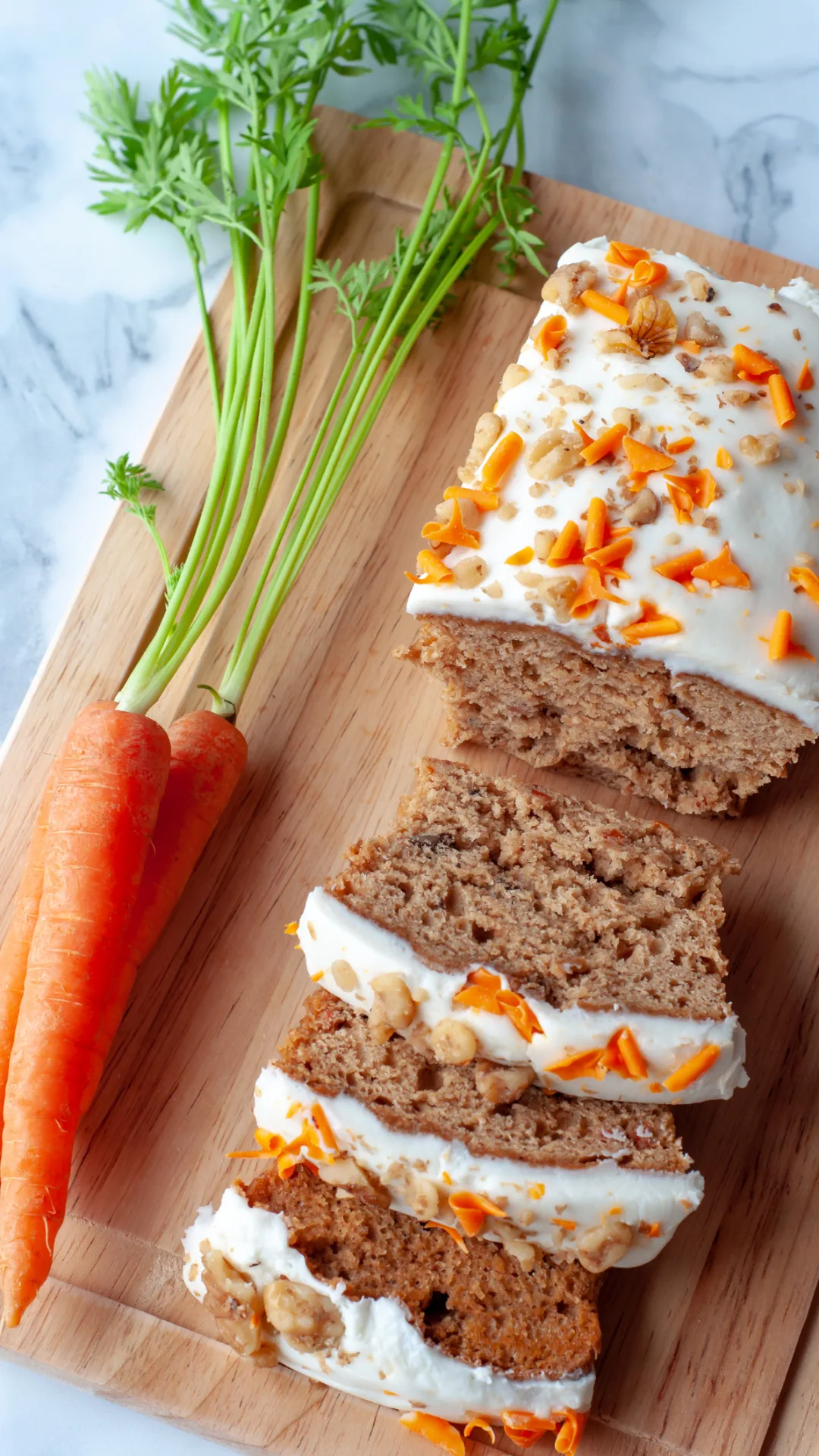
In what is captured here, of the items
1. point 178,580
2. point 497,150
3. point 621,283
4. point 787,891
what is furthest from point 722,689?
point 497,150

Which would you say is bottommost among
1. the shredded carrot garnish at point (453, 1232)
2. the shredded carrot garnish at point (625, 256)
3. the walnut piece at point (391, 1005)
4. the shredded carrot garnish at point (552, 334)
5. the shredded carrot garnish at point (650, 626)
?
the shredded carrot garnish at point (453, 1232)

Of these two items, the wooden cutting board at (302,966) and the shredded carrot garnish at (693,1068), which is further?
the wooden cutting board at (302,966)

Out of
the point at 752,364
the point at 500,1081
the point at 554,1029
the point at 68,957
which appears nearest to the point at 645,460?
the point at 752,364

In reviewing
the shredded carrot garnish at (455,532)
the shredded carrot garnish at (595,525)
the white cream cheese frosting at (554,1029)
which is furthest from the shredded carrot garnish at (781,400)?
the white cream cheese frosting at (554,1029)

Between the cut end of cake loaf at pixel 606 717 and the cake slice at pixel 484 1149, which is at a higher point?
the cut end of cake loaf at pixel 606 717

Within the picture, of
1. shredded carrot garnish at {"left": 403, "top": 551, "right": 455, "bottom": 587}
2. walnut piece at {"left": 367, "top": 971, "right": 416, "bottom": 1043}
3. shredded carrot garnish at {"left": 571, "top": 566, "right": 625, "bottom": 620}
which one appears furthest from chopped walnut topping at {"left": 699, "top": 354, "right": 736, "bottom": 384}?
walnut piece at {"left": 367, "top": 971, "right": 416, "bottom": 1043}

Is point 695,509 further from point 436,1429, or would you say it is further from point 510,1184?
point 436,1429

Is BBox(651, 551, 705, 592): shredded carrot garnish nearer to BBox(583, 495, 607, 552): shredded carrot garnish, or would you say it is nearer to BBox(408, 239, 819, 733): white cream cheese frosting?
BBox(408, 239, 819, 733): white cream cheese frosting

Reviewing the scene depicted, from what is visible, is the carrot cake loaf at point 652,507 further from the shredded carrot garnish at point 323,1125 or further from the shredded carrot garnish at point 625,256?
Result: the shredded carrot garnish at point 323,1125
